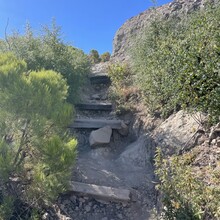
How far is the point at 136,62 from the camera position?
24.6 feet

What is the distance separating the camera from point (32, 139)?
3.10m

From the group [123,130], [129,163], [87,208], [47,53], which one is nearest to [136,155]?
[129,163]

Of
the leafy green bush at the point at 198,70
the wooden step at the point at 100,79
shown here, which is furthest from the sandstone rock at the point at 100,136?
the wooden step at the point at 100,79

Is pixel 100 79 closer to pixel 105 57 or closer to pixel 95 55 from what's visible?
pixel 105 57

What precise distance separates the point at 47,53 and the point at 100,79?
2614 mm

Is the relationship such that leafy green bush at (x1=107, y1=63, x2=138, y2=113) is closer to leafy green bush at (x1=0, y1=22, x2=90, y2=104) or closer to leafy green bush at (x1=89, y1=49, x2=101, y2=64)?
leafy green bush at (x1=0, y1=22, x2=90, y2=104)

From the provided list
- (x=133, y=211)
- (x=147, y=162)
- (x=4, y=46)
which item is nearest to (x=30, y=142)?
(x=133, y=211)

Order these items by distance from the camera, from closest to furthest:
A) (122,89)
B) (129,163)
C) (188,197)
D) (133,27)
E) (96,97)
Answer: (188,197)
(129,163)
(122,89)
(96,97)
(133,27)

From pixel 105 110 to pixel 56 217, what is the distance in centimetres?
423

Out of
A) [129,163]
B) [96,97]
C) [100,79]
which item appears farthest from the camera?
[100,79]

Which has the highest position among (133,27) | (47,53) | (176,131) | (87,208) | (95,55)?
(133,27)

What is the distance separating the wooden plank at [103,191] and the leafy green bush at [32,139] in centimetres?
58

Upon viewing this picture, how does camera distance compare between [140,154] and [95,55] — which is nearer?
[140,154]

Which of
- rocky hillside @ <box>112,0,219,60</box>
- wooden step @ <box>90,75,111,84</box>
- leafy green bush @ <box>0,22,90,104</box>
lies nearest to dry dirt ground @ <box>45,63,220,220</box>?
leafy green bush @ <box>0,22,90,104</box>
